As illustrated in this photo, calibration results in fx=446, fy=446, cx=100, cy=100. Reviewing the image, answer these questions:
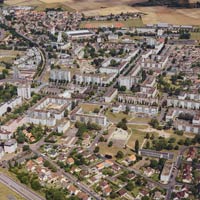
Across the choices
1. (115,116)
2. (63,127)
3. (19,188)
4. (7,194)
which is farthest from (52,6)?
(7,194)

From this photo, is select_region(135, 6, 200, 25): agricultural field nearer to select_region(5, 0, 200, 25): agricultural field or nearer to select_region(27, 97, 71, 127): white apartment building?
select_region(5, 0, 200, 25): agricultural field

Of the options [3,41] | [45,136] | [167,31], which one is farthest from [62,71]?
[167,31]

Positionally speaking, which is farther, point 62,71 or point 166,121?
point 62,71

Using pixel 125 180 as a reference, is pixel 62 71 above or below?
above

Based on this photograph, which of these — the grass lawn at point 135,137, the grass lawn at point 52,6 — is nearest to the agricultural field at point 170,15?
the grass lawn at point 52,6

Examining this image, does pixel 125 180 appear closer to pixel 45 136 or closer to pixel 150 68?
pixel 45 136

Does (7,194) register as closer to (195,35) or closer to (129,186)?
(129,186)

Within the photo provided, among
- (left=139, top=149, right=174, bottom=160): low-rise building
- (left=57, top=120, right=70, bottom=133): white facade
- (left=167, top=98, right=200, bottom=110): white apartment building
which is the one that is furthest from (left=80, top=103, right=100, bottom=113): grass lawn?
(left=139, top=149, right=174, bottom=160): low-rise building
